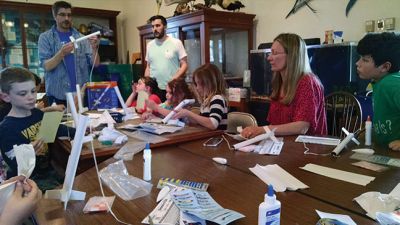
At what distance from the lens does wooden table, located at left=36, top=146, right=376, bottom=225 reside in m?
0.81

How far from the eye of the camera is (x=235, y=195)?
94 cm

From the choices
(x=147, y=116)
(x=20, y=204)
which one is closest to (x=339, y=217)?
(x=20, y=204)

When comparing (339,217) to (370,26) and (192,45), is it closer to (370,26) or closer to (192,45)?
(370,26)

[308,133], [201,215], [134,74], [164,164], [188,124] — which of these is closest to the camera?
[201,215]

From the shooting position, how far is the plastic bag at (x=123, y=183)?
97 cm

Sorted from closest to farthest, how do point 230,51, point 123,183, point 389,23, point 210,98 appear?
1. point 123,183
2. point 210,98
3. point 389,23
4. point 230,51

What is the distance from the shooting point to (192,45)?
366 cm

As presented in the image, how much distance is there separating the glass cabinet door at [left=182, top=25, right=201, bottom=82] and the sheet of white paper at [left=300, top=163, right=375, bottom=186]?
2.53 m

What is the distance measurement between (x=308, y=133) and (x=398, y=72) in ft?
1.69

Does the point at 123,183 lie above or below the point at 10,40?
below

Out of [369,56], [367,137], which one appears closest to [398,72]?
[369,56]

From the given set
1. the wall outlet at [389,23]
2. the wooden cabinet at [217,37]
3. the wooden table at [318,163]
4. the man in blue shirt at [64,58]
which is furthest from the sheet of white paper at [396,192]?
the wooden cabinet at [217,37]

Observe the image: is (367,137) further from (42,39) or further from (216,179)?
(42,39)

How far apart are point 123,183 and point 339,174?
2.33ft
